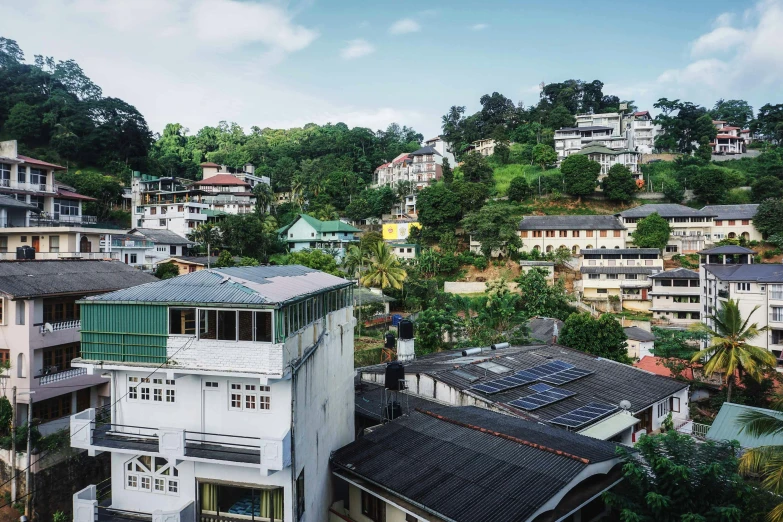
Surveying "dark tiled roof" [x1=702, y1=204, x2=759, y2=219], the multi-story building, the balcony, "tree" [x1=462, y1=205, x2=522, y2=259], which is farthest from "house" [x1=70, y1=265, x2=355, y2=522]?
the multi-story building

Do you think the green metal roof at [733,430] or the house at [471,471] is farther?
the green metal roof at [733,430]

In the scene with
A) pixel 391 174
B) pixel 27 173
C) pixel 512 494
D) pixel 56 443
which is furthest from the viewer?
pixel 391 174

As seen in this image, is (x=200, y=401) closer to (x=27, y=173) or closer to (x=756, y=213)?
(x=27, y=173)

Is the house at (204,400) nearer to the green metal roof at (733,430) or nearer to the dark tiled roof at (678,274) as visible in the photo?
the green metal roof at (733,430)

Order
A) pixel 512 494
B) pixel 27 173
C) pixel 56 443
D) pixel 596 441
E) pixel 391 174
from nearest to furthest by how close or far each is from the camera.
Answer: pixel 512 494
pixel 596 441
pixel 56 443
pixel 27 173
pixel 391 174

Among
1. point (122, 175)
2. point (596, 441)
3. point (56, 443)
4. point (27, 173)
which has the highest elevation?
point (122, 175)

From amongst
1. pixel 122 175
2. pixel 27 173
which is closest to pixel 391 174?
pixel 122 175

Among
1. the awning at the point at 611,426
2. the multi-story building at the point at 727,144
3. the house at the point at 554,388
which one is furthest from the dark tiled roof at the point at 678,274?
the multi-story building at the point at 727,144
